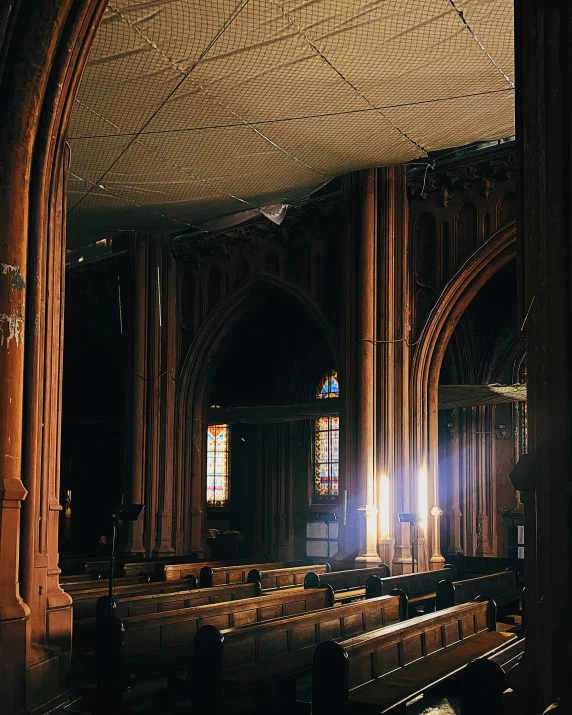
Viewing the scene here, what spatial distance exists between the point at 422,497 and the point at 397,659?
7.79m

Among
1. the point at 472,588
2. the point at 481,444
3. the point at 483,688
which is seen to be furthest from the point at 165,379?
the point at 483,688

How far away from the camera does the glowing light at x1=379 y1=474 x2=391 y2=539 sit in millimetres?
13625

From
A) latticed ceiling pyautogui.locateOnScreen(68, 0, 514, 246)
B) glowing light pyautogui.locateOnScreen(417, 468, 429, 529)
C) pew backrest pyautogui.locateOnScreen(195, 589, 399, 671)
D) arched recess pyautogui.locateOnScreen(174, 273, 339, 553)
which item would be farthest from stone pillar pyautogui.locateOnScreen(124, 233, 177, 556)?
pew backrest pyautogui.locateOnScreen(195, 589, 399, 671)

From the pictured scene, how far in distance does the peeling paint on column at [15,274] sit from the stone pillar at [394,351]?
27.1ft

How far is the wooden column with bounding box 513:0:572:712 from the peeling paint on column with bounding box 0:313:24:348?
3.56 meters

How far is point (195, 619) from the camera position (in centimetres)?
738

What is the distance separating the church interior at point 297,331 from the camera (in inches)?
201

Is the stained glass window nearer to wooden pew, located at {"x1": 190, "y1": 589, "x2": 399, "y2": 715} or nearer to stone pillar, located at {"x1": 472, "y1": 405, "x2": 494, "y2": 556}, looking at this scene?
stone pillar, located at {"x1": 472, "y1": 405, "x2": 494, "y2": 556}

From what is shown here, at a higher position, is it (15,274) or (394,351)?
(394,351)

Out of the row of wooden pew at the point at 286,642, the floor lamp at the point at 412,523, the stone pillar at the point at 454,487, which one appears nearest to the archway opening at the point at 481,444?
the stone pillar at the point at 454,487

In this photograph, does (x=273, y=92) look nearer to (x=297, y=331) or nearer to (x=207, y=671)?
(x=207, y=671)

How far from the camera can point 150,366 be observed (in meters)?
17.0

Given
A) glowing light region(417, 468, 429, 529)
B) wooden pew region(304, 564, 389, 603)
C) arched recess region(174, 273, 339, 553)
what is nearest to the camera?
wooden pew region(304, 564, 389, 603)

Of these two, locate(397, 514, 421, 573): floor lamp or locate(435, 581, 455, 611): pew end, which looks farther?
locate(397, 514, 421, 573): floor lamp
